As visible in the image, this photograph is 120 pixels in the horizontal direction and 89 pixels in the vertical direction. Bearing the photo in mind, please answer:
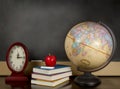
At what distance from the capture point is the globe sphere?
119cm

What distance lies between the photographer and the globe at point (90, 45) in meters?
1.19

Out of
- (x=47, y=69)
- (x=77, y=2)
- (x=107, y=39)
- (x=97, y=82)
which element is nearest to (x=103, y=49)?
(x=107, y=39)

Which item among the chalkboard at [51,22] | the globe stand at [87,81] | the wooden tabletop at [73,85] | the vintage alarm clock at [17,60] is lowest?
the wooden tabletop at [73,85]

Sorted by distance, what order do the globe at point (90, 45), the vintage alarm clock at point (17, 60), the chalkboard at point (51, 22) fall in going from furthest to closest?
the chalkboard at point (51, 22), the vintage alarm clock at point (17, 60), the globe at point (90, 45)

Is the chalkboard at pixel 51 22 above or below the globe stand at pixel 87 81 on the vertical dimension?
above

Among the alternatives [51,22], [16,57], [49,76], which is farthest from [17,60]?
[51,22]

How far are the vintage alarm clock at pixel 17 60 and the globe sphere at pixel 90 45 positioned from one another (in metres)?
0.25

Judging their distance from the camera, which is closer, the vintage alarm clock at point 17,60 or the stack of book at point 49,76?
the stack of book at point 49,76

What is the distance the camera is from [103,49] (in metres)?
1.20

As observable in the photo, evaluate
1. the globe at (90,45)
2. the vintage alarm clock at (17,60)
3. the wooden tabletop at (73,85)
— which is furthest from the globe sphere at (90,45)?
the vintage alarm clock at (17,60)

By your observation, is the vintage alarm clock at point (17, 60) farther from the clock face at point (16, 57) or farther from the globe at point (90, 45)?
the globe at point (90, 45)

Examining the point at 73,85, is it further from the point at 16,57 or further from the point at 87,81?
the point at 16,57

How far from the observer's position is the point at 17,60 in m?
1.32

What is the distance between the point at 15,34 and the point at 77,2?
0.43 m
